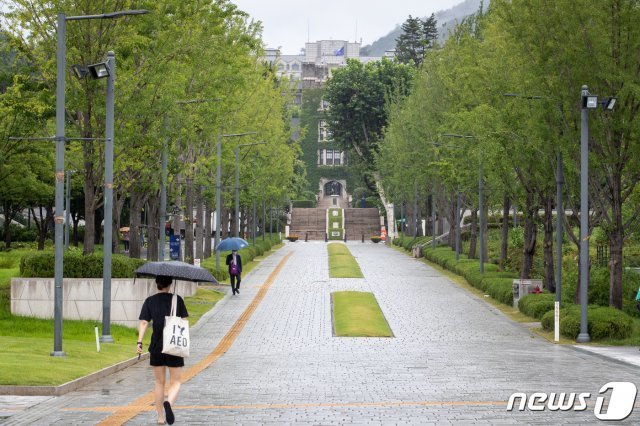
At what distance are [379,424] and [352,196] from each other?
13601 centimetres

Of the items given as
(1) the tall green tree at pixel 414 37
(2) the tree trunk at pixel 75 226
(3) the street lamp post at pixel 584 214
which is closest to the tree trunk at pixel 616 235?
(3) the street lamp post at pixel 584 214

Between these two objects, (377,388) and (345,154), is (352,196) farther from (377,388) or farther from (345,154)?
(377,388)

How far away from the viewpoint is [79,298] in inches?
1186

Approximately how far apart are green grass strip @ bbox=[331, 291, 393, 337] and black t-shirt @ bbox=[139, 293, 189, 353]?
1800 cm

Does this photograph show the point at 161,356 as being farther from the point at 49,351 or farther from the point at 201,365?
the point at 201,365

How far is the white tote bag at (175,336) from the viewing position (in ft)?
47.2

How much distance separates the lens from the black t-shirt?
48.0 feet

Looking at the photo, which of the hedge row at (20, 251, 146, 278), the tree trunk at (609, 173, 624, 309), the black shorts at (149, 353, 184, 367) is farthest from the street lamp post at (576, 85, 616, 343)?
the black shorts at (149, 353, 184, 367)

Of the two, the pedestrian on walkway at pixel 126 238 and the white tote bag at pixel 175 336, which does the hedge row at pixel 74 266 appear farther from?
the pedestrian on walkway at pixel 126 238

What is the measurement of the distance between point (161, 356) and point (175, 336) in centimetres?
31

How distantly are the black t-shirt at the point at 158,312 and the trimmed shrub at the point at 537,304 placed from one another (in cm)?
2279

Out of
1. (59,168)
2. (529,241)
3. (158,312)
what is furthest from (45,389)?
(529,241)

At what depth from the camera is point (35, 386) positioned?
59.2ft

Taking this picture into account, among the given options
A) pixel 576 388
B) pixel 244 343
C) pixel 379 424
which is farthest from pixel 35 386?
pixel 244 343
